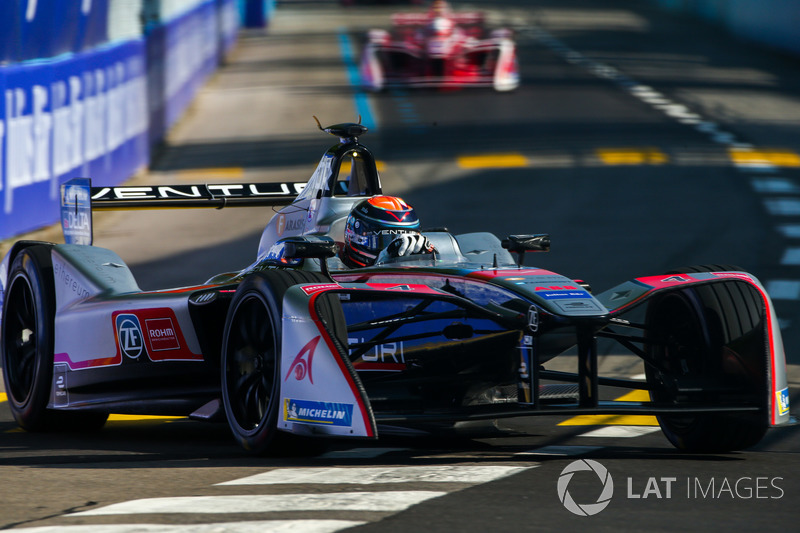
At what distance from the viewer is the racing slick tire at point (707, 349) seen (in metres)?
6.90

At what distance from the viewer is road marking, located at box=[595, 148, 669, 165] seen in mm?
20938

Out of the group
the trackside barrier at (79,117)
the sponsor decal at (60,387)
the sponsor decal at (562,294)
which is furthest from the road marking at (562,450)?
the trackside barrier at (79,117)

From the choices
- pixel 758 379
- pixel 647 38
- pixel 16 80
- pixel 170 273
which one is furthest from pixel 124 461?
pixel 647 38

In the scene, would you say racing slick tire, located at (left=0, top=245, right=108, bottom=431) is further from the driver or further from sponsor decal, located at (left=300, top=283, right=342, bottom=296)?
sponsor decal, located at (left=300, top=283, right=342, bottom=296)

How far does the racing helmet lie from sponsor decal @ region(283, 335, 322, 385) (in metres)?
1.60

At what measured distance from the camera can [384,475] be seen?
20.0 ft

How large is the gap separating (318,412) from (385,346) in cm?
91

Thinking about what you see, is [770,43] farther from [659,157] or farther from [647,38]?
[659,157]

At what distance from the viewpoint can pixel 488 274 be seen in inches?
270

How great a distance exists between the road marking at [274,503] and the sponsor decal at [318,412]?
1.75 ft

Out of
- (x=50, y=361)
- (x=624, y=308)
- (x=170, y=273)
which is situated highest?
(x=624, y=308)

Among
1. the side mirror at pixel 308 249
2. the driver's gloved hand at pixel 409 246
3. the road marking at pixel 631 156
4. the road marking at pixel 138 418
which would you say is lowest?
the road marking at pixel 631 156

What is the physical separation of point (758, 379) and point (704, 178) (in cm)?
1321

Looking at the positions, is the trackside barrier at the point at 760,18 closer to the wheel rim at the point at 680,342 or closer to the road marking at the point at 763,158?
the road marking at the point at 763,158
